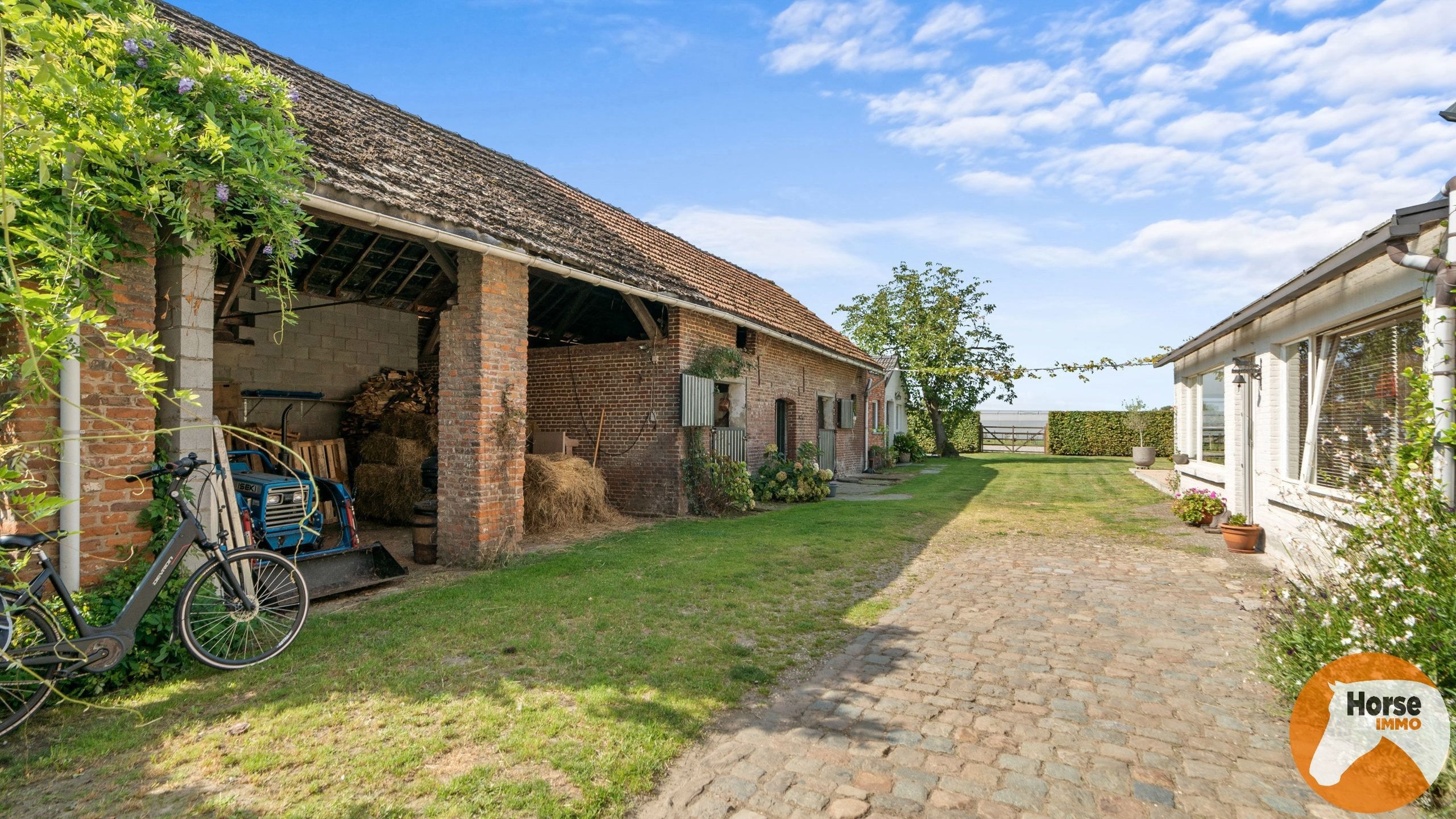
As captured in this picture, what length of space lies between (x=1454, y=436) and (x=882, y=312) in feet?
96.9

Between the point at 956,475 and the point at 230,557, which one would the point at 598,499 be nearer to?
the point at 230,557

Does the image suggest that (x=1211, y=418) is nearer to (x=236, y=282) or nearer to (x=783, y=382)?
(x=783, y=382)

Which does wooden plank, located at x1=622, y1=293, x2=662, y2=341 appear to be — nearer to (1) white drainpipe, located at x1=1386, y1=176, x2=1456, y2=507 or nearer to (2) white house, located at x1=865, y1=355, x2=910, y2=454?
(1) white drainpipe, located at x1=1386, y1=176, x2=1456, y2=507

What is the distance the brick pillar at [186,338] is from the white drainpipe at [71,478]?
64cm

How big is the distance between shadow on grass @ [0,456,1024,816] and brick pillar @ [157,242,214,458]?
166cm

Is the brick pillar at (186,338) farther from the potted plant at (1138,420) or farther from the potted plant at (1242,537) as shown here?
the potted plant at (1138,420)

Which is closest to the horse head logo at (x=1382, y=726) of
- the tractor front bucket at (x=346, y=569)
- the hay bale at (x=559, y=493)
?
the tractor front bucket at (x=346, y=569)

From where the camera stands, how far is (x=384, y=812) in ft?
8.82

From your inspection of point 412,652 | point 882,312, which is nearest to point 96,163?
point 412,652

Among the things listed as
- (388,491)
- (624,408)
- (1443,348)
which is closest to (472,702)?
(1443,348)

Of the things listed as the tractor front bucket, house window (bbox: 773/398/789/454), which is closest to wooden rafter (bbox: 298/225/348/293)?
the tractor front bucket

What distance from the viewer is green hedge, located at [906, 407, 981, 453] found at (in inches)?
1280

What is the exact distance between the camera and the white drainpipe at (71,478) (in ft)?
12.6

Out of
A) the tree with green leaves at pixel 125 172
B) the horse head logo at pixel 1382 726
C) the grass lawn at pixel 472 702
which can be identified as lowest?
the grass lawn at pixel 472 702
